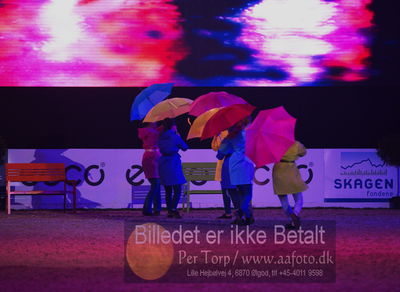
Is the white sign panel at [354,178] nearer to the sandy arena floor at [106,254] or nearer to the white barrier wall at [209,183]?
the white barrier wall at [209,183]

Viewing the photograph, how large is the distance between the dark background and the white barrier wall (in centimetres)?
100

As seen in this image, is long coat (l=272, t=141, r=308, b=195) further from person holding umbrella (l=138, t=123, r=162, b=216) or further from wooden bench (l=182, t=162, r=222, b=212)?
wooden bench (l=182, t=162, r=222, b=212)

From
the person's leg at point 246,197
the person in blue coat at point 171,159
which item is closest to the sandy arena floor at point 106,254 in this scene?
the person in blue coat at point 171,159

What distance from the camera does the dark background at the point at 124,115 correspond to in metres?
18.1

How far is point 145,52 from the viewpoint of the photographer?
17688 millimetres

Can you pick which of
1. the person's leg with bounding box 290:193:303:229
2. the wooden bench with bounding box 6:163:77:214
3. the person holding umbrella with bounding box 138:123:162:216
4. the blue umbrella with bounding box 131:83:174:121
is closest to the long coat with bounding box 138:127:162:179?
the person holding umbrella with bounding box 138:123:162:216

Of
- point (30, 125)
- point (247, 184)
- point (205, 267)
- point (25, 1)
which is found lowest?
point (205, 267)

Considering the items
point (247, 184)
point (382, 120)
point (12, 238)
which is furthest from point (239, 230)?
point (382, 120)

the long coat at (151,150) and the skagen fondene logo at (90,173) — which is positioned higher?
the long coat at (151,150)

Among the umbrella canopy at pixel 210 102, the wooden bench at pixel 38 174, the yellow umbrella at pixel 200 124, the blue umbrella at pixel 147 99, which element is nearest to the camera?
the yellow umbrella at pixel 200 124

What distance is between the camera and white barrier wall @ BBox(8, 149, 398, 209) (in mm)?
17156

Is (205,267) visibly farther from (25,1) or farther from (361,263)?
(25,1)

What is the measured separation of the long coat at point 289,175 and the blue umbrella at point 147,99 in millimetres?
3945

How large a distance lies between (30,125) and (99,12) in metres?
3.10
